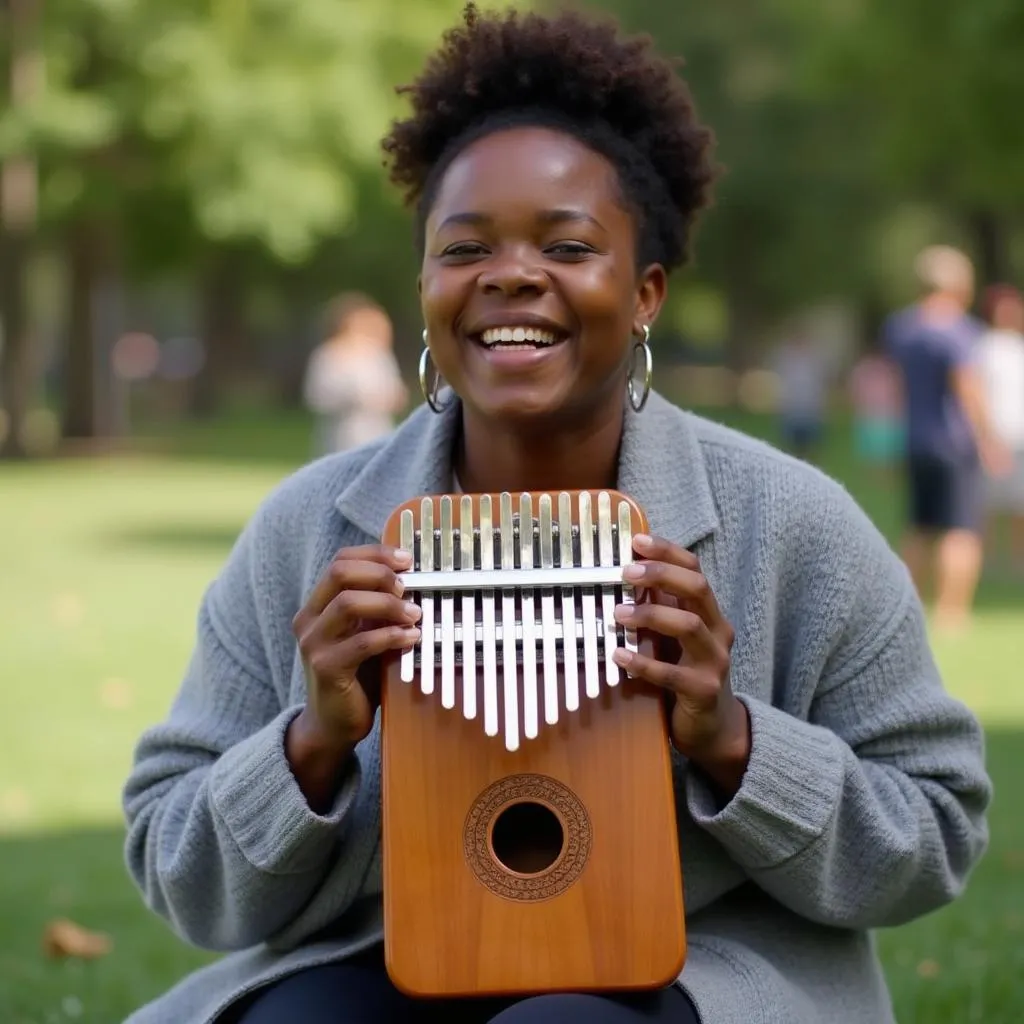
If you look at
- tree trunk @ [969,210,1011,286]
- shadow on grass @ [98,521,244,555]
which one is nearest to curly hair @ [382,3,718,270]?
shadow on grass @ [98,521,244,555]

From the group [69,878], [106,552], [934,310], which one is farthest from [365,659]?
[106,552]

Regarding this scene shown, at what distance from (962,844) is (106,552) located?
13311 millimetres

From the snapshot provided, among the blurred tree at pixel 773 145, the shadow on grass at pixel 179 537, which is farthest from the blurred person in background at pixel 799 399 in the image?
the blurred tree at pixel 773 145

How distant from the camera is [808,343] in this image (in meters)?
28.8

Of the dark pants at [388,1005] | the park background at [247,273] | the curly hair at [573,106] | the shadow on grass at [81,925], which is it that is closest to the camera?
the dark pants at [388,1005]

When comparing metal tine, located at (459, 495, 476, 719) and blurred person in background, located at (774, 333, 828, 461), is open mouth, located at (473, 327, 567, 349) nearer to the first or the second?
metal tine, located at (459, 495, 476, 719)

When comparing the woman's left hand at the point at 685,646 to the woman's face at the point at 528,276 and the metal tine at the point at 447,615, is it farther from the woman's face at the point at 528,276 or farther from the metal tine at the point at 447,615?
the woman's face at the point at 528,276

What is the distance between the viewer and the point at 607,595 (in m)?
2.66

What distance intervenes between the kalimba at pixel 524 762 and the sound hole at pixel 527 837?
3 cm

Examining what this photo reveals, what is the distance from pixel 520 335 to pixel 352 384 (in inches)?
455

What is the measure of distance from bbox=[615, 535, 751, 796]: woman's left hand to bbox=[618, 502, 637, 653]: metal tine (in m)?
0.02

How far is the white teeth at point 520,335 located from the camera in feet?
9.70

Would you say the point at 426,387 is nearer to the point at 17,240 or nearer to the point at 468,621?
the point at 468,621

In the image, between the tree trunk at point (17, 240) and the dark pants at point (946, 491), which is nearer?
the dark pants at point (946, 491)
